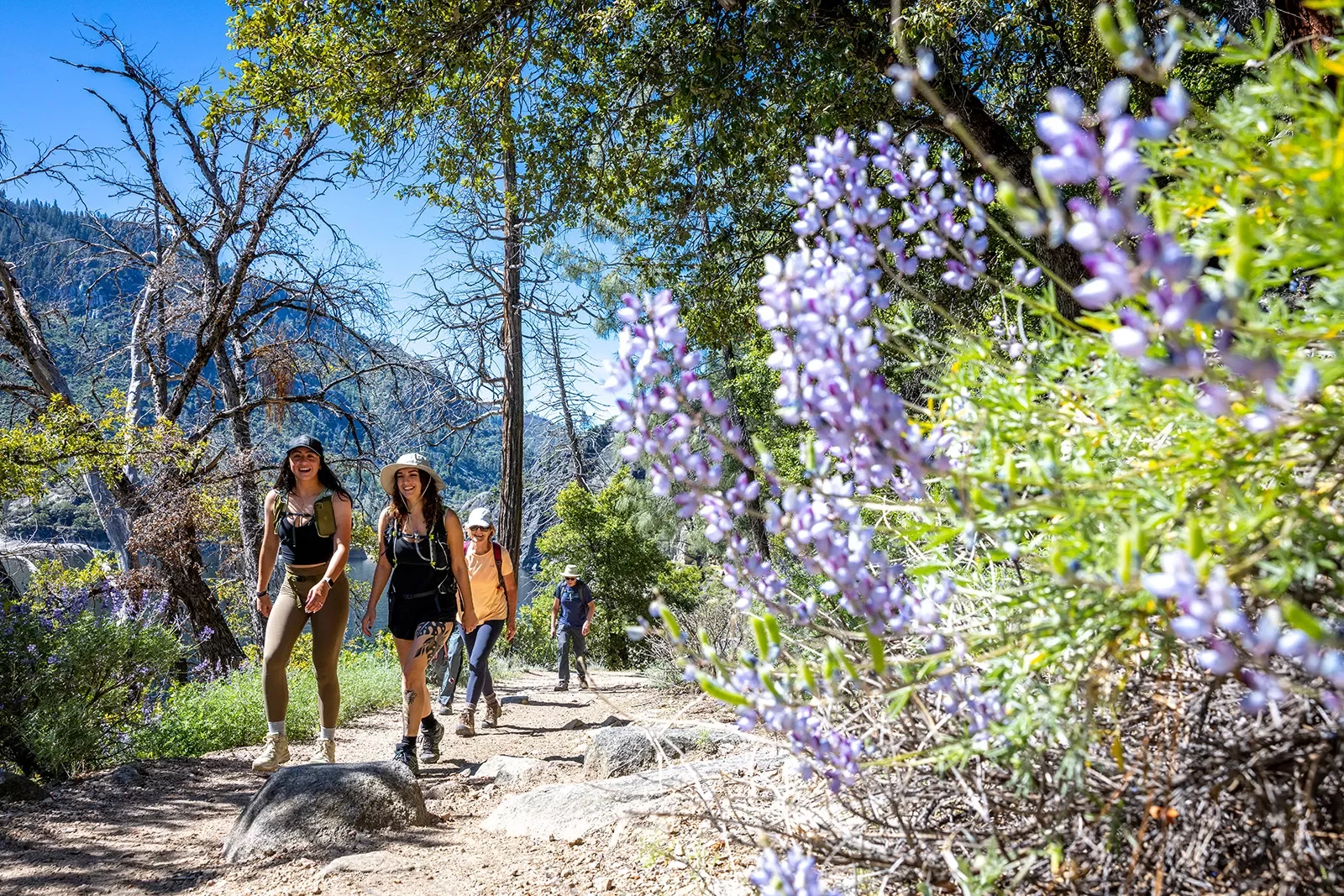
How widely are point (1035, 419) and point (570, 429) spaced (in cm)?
1894

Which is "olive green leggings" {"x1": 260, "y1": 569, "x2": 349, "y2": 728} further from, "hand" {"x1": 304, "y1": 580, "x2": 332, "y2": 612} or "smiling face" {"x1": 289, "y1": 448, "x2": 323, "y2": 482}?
"smiling face" {"x1": 289, "y1": 448, "x2": 323, "y2": 482}

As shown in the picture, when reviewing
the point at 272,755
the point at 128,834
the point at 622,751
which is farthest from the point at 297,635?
the point at 622,751

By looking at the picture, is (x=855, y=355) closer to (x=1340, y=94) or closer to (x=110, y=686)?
(x=1340, y=94)

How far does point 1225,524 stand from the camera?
0.95 m

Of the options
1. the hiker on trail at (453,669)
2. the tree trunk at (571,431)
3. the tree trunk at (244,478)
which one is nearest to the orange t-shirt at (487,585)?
the hiker on trail at (453,669)

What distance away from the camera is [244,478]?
448 inches

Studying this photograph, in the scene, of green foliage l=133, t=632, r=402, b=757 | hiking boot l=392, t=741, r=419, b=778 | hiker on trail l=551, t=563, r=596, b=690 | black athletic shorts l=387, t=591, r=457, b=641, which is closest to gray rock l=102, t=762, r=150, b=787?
green foliage l=133, t=632, r=402, b=757

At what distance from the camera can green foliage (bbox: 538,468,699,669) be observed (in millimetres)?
19125

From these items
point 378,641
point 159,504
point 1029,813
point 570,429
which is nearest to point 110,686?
point 159,504

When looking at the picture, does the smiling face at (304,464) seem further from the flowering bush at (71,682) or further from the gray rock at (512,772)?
the flowering bush at (71,682)

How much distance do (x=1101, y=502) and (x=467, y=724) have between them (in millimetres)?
6713

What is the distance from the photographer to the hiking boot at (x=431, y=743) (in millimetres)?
5668

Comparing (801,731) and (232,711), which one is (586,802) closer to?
(801,731)

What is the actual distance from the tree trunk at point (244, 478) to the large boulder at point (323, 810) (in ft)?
23.9
